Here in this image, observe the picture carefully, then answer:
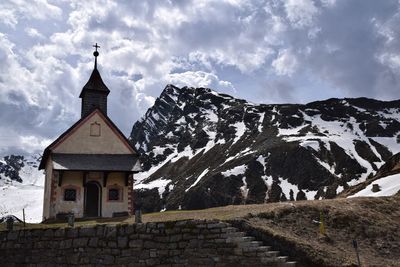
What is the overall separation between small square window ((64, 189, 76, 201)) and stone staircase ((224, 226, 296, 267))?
2208 centimetres

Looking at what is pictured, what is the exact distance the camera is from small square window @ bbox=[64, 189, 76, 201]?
36.4m

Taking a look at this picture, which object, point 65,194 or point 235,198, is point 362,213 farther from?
point 235,198

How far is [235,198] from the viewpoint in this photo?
5143 inches

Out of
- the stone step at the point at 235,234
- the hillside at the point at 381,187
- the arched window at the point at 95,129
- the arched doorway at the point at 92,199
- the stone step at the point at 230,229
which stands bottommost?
the stone step at the point at 235,234

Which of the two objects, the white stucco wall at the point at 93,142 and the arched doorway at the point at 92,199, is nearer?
the arched doorway at the point at 92,199

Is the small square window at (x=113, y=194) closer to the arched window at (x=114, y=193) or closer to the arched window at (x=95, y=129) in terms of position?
the arched window at (x=114, y=193)

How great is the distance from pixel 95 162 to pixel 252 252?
913 inches

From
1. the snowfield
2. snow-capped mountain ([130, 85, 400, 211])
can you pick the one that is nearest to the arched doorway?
the snowfield

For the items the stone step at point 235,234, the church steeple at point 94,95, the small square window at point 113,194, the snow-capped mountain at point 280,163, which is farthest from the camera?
the snow-capped mountain at point 280,163

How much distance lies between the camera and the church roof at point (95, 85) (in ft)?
142

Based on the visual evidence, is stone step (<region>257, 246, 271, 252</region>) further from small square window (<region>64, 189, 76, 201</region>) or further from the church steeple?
the church steeple

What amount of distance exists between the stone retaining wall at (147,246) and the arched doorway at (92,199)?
1683 cm

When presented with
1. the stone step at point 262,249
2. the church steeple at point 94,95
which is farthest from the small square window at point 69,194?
the stone step at point 262,249

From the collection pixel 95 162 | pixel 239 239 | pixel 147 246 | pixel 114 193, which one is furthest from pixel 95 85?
pixel 239 239
